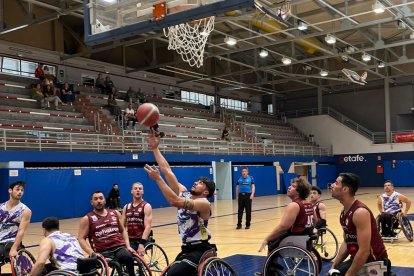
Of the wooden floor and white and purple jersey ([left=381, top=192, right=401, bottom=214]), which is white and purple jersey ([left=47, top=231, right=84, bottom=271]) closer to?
the wooden floor

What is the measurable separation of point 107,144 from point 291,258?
14.3 metres

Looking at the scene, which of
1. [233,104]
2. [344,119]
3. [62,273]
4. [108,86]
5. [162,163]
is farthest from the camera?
[233,104]

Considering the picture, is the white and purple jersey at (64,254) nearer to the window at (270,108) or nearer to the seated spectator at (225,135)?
the seated spectator at (225,135)

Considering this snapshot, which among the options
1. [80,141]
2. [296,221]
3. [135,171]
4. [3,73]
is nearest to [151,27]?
[296,221]

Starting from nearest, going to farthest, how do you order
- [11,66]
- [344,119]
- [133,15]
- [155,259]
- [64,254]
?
[64,254] → [155,259] → [133,15] → [11,66] → [344,119]

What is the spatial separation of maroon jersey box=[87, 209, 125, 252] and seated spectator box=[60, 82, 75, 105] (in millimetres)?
15545

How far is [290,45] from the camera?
25750 millimetres

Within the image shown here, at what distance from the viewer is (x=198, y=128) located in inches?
1018

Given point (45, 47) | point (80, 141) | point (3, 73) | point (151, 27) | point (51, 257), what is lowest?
point (51, 257)

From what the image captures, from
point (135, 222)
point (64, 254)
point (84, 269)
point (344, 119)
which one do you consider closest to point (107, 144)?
point (135, 222)

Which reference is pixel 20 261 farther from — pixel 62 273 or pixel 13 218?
pixel 62 273

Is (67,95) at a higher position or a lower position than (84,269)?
higher

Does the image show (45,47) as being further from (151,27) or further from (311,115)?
(311,115)

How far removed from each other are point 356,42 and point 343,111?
32.0ft
